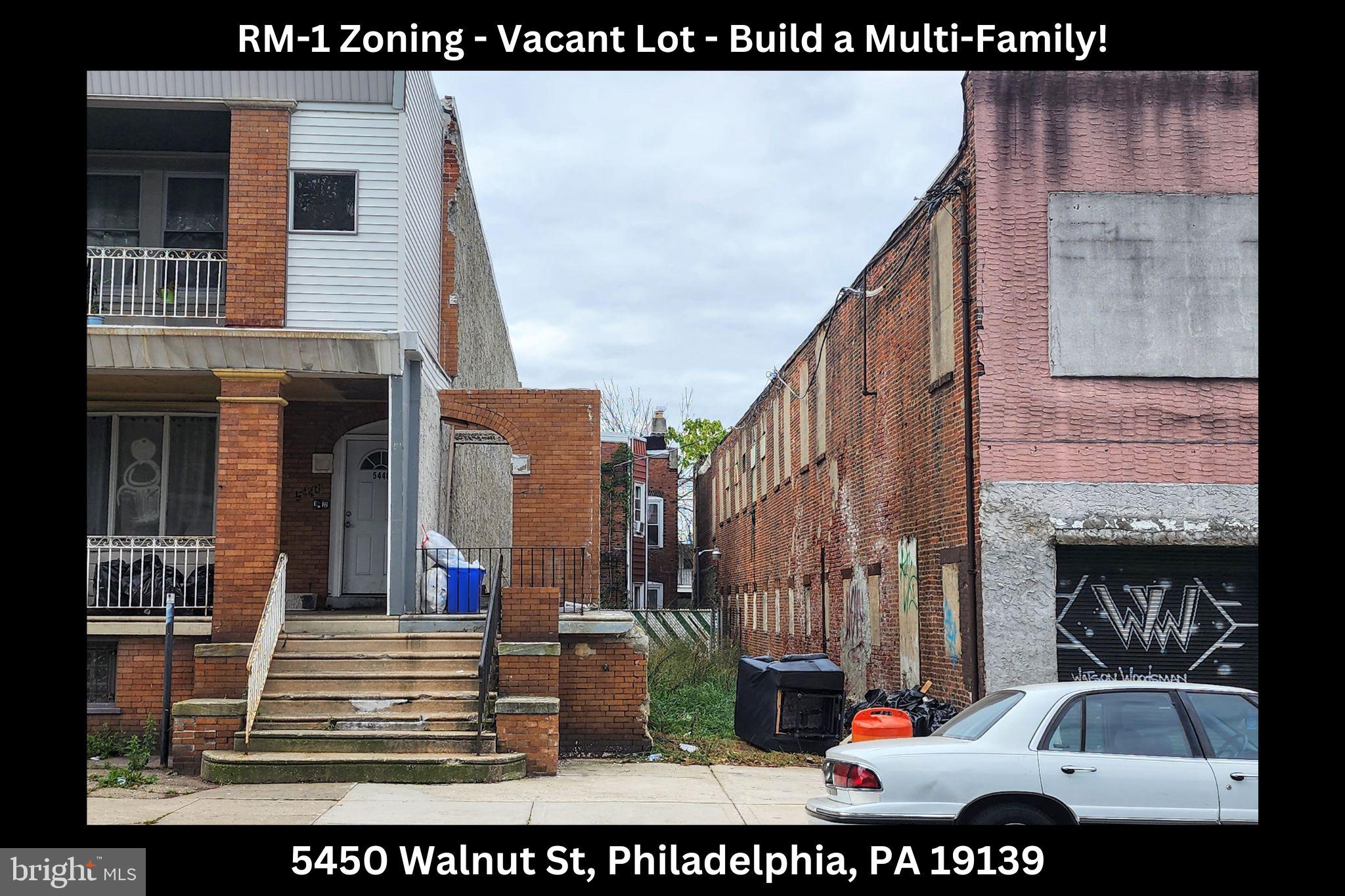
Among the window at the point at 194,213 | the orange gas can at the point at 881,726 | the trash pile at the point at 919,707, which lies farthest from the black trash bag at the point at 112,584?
the trash pile at the point at 919,707

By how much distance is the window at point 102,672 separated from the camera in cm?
1420

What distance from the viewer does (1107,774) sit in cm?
769

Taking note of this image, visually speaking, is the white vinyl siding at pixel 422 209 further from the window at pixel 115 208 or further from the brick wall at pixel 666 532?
the brick wall at pixel 666 532

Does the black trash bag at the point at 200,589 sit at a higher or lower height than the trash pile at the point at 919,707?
higher

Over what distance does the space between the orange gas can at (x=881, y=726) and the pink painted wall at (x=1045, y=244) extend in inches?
108

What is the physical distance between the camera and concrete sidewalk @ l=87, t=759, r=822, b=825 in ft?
32.9

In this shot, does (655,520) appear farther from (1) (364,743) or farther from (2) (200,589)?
(1) (364,743)

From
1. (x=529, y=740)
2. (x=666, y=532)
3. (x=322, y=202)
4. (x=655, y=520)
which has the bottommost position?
(x=529, y=740)

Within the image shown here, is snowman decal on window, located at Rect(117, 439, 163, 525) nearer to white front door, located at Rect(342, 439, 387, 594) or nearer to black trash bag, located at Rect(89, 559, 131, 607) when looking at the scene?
black trash bag, located at Rect(89, 559, 131, 607)

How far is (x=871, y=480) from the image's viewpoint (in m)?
18.1

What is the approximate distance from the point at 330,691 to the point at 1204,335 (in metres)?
10.2

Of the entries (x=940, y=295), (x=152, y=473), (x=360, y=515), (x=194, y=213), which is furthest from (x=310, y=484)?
(x=940, y=295)

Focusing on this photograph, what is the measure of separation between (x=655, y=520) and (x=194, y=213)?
111 feet

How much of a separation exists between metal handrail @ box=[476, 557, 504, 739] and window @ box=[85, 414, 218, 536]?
5188 millimetres
